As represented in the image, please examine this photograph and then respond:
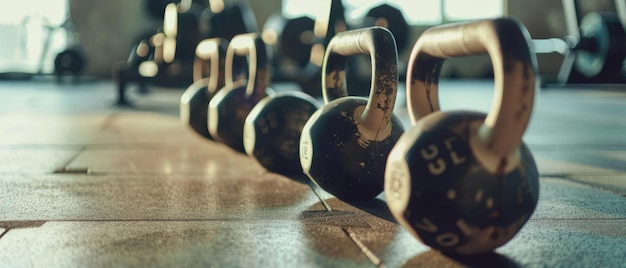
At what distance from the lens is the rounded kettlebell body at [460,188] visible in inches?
28.6

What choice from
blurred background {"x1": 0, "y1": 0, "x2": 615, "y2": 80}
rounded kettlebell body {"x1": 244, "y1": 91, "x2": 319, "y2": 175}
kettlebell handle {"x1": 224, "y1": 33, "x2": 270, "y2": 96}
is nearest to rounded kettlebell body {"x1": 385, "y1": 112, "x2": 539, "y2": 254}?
rounded kettlebell body {"x1": 244, "y1": 91, "x2": 319, "y2": 175}

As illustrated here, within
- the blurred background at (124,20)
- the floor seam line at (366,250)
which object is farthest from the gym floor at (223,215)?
the blurred background at (124,20)

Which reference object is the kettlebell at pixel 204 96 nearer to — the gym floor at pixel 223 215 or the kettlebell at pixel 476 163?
the gym floor at pixel 223 215

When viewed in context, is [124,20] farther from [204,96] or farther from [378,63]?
[378,63]

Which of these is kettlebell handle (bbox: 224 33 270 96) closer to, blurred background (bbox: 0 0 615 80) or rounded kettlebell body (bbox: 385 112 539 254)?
rounded kettlebell body (bbox: 385 112 539 254)

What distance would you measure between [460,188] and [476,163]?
3 centimetres

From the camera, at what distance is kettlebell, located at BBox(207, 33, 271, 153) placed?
5.13 feet

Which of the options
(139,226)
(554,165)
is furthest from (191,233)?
(554,165)

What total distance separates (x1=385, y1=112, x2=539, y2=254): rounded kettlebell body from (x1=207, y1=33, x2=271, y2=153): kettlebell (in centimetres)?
84

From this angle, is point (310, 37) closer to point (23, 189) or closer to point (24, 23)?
point (23, 189)

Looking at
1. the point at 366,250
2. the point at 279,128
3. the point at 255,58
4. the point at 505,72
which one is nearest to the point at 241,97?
the point at 255,58

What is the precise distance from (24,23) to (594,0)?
7.33 metres

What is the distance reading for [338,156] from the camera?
41.6 inches

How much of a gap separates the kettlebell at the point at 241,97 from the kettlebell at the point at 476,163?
0.83m
